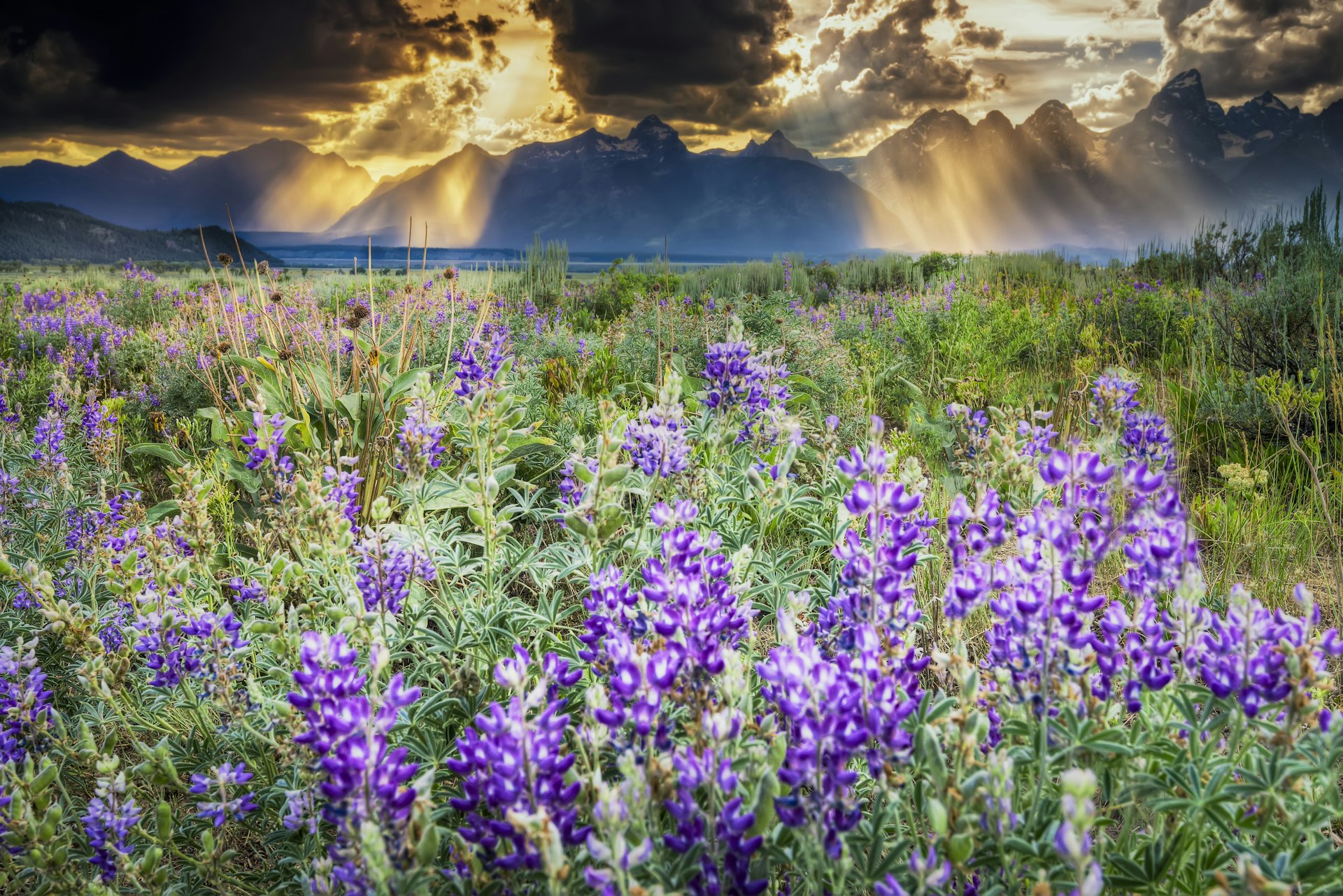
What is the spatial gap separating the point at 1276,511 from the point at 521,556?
369cm

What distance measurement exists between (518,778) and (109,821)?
1.07 meters

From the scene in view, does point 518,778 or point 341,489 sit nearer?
point 518,778

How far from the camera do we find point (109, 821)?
1.49m

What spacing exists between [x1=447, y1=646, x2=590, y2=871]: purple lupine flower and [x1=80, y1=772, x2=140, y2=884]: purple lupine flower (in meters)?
0.89

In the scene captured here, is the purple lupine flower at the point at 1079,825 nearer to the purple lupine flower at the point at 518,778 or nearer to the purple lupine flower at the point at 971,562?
the purple lupine flower at the point at 971,562

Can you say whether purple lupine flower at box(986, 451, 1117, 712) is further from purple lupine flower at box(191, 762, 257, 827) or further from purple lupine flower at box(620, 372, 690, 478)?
purple lupine flower at box(191, 762, 257, 827)

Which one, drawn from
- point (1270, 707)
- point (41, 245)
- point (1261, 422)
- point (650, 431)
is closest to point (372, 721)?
point (650, 431)

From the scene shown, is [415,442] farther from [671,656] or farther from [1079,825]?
[1079,825]

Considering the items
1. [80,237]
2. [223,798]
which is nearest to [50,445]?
[223,798]

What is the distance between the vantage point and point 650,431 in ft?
7.79

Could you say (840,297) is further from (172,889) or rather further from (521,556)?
(172,889)

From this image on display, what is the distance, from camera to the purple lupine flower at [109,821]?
4.89 ft

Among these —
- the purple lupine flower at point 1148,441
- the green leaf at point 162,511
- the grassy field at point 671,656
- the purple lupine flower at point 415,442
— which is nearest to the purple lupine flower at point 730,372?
the grassy field at point 671,656

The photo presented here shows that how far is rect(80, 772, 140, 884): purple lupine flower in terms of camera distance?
1.49m
